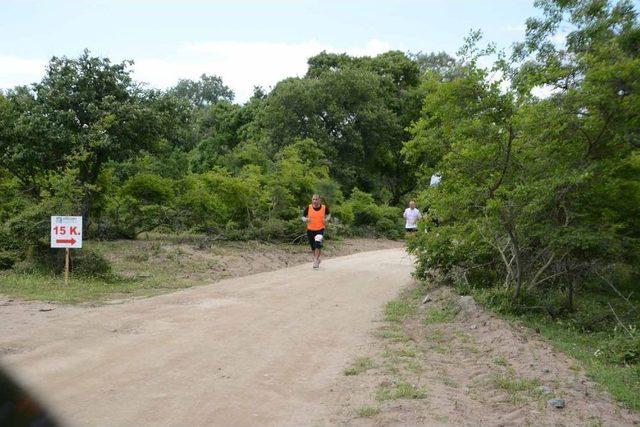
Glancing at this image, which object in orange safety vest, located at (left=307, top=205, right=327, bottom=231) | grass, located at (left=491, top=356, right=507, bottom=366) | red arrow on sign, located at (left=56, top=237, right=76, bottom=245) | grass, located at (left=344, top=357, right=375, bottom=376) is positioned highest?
orange safety vest, located at (left=307, top=205, right=327, bottom=231)

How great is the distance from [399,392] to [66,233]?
8.75 metres

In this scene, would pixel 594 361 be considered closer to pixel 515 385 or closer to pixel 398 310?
pixel 515 385

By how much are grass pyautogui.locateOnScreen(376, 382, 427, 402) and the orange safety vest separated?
28.8ft

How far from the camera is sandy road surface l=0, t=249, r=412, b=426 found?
484cm

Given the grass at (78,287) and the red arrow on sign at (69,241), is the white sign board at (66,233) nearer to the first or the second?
the red arrow on sign at (69,241)

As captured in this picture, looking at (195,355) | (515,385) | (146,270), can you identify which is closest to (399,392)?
(515,385)

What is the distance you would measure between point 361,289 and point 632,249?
495 centimetres

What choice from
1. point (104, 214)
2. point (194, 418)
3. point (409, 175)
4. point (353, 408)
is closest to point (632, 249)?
point (353, 408)

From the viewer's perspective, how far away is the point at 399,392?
536cm

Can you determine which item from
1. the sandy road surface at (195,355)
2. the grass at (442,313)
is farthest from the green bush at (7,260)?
the grass at (442,313)

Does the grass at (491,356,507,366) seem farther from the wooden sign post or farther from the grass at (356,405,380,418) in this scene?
the wooden sign post

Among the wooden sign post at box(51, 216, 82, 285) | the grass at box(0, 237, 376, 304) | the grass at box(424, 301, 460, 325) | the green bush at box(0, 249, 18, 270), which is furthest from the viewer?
the green bush at box(0, 249, 18, 270)

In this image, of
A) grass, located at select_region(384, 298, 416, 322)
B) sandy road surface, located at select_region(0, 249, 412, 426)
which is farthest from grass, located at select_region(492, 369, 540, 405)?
grass, located at select_region(384, 298, 416, 322)

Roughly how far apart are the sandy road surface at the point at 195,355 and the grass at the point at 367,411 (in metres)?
0.28
